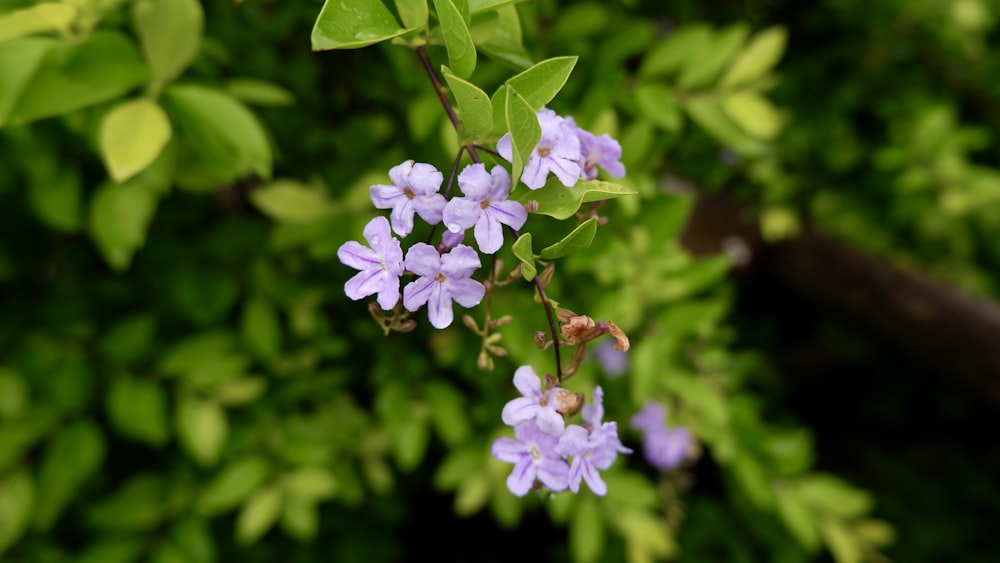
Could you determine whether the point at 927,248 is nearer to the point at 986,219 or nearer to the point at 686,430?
the point at 986,219

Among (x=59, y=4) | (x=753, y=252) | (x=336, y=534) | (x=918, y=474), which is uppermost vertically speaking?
(x=59, y=4)

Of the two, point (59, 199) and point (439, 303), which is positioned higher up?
point (439, 303)

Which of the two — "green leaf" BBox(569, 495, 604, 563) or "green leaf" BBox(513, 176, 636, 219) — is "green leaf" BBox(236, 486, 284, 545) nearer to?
"green leaf" BBox(569, 495, 604, 563)

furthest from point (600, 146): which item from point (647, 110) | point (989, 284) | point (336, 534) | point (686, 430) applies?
point (989, 284)

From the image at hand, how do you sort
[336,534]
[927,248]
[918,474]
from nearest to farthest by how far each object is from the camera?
[336,534], [927,248], [918,474]

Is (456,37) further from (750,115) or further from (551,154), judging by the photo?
(750,115)

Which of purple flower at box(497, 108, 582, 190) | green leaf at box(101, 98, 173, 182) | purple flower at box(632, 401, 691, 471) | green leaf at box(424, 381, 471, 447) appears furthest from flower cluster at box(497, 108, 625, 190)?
purple flower at box(632, 401, 691, 471)

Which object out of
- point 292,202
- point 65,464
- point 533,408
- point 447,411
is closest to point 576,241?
point 533,408
